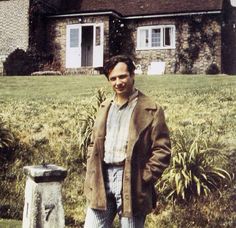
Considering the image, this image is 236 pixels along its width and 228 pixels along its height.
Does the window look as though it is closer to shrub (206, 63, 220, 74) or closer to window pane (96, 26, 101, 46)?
window pane (96, 26, 101, 46)

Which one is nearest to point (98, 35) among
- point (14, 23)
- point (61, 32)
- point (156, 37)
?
point (61, 32)

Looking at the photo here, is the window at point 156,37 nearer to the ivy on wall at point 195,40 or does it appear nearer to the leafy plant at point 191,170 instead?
the ivy on wall at point 195,40

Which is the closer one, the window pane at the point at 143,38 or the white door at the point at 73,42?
the window pane at the point at 143,38

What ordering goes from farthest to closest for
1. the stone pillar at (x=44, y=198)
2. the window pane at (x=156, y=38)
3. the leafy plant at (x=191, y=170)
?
the window pane at (x=156, y=38)
the leafy plant at (x=191, y=170)
the stone pillar at (x=44, y=198)

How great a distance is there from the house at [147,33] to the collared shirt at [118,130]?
8.87m

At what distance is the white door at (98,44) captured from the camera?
13.4m

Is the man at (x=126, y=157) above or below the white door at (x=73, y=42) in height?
below

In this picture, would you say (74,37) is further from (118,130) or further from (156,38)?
(118,130)

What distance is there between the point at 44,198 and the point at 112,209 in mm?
1010

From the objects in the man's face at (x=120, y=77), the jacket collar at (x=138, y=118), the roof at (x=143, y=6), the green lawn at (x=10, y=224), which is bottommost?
the green lawn at (x=10, y=224)

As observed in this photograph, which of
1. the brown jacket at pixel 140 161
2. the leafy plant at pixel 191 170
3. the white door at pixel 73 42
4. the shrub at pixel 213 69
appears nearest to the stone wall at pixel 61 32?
the white door at pixel 73 42

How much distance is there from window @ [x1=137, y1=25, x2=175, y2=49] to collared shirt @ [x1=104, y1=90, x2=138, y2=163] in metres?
10.1

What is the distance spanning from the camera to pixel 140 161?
2920 millimetres

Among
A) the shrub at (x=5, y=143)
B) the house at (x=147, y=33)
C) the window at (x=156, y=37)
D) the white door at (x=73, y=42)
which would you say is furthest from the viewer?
the white door at (x=73, y=42)
